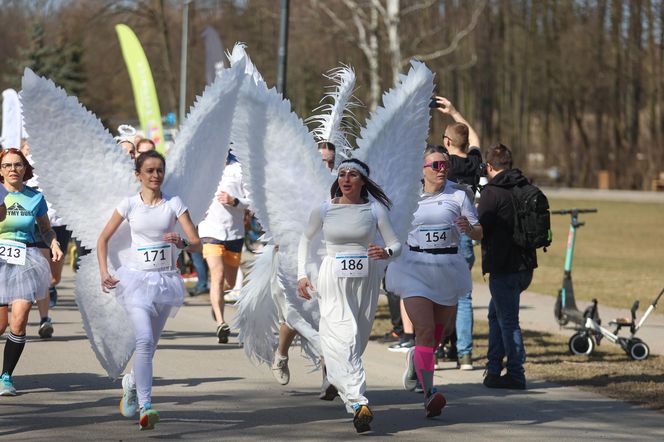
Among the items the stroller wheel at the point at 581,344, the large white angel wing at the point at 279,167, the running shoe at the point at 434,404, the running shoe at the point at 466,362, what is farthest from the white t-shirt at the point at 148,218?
the stroller wheel at the point at 581,344

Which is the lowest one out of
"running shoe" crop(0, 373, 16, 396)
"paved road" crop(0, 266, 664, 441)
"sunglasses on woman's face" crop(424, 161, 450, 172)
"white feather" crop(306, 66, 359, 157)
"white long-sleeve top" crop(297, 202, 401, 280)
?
"paved road" crop(0, 266, 664, 441)

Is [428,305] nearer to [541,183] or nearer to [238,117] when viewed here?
[238,117]

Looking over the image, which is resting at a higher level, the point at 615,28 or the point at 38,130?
the point at 615,28

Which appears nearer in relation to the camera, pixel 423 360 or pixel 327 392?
pixel 423 360

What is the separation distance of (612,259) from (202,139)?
17.8 meters

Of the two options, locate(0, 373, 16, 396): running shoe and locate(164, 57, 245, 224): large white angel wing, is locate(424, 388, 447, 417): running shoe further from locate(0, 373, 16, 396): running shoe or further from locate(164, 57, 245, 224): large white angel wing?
locate(0, 373, 16, 396): running shoe

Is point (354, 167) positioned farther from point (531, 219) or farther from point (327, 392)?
point (531, 219)

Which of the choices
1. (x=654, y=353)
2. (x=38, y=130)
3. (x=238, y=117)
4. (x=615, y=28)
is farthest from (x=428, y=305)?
(x=615, y=28)

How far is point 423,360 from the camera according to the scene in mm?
7945

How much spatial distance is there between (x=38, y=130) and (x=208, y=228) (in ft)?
15.4

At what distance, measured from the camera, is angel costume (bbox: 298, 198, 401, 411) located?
7.39 meters

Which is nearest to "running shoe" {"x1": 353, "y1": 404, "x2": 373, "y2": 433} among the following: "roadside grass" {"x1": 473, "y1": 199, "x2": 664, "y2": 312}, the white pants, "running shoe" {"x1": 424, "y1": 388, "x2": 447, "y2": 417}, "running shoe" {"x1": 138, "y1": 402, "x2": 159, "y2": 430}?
the white pants

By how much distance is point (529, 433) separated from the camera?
746cm

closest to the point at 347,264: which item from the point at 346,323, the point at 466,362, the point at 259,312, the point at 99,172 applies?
the point at 346,323
